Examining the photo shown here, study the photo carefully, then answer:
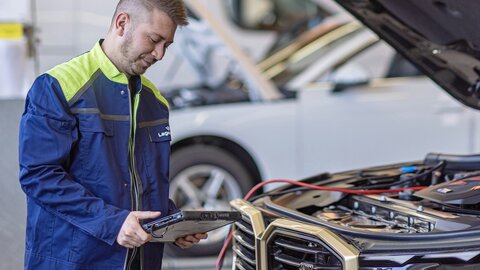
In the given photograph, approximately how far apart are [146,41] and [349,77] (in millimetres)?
4048

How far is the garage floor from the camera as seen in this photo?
4.38 meters

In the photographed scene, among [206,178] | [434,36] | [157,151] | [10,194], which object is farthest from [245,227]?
[206,178]

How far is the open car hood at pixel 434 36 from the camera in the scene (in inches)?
150

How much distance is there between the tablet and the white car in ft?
12.1

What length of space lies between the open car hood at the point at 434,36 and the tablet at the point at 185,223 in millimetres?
1333

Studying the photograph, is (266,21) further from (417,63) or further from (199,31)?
(417,63)

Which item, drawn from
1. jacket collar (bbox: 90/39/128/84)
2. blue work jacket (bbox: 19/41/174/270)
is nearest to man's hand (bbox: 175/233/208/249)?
blue work jacket (bbox: 19/41/174/270)

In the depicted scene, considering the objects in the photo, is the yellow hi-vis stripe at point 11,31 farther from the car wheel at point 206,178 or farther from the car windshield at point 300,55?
the car windshield at point 300,55

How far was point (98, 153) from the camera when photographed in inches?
113

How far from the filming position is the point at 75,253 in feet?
9.42

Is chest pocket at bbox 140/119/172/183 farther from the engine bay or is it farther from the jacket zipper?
the engine bay

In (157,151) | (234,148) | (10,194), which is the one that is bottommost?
(10,194)

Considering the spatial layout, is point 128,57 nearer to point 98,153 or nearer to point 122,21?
point 122,21

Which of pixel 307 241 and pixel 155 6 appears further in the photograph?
pixel 307 241
